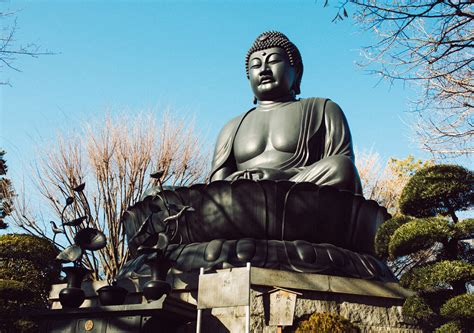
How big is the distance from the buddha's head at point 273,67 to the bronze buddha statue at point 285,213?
31.3 inches

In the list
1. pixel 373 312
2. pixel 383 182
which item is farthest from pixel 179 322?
pixel 383 182

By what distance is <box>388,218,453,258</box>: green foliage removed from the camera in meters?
5.09

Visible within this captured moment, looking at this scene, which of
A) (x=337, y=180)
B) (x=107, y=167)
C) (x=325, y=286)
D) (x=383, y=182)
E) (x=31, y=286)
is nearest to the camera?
(x=325, y=286)

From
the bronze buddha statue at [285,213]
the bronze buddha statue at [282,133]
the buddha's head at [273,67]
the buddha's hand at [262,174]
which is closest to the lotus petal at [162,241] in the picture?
the bronze buddha statue at [285,213]

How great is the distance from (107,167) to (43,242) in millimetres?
6340

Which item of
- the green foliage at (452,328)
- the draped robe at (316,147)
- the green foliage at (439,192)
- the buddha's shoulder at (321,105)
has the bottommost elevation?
the green foliage at (452,328)

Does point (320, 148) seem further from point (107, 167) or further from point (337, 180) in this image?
point (107, 167)

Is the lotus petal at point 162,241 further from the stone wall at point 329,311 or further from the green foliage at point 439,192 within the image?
the green foliage at point 439,192

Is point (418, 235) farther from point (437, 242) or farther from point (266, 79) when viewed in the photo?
point (266, 79)

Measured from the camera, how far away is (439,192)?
5.62 meters

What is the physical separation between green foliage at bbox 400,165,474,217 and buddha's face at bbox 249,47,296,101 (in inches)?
120

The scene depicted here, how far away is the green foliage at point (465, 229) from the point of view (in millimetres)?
5107

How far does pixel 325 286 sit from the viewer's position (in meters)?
5.16

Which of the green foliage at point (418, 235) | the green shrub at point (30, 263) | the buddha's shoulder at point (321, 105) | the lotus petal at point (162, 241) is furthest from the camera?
the buddha's shoulder at point (321, 105)
